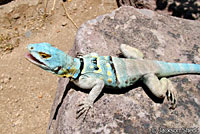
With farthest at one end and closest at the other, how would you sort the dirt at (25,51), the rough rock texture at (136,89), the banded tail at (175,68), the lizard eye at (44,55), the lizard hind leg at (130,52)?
1. the dirt at (25,51)
2. the lizard hind leg at (130,52)
3. the banded tail at (175,68)
4. the rough rock texture at (136,89)
5. the lizard eye at (44,55)

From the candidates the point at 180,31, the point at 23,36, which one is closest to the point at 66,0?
the point at 23,36

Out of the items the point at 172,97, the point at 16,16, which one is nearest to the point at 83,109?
the point at 172,97

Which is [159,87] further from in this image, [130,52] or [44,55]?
[44,55]

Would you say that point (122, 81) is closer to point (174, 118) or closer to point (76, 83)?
point (76, 83)

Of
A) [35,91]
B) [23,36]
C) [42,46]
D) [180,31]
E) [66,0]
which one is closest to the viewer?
[42,46]

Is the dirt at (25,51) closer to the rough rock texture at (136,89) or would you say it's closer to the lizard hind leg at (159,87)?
the rough rock texture at (136,89)

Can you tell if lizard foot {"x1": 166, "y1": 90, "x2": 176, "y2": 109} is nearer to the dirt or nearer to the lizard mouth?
the lizard mouth

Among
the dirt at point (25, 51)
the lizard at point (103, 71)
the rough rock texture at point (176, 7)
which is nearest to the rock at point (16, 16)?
the dirt at point (25, 51)
